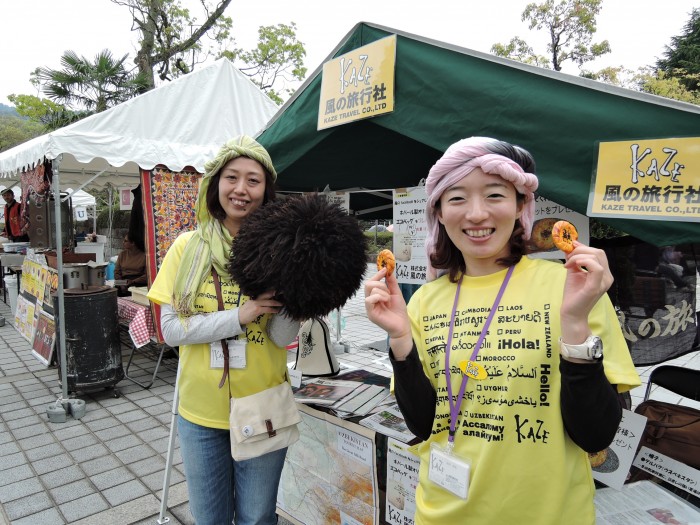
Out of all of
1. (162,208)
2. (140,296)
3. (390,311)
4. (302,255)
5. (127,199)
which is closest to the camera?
(390,311)

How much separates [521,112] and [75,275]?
466 centimetres

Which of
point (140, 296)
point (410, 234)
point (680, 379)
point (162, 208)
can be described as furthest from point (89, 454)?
point (680, 379)

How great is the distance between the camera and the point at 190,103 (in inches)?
205

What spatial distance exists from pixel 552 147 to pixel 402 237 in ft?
4.26

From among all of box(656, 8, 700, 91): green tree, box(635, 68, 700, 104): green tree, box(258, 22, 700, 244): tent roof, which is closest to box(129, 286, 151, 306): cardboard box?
box(258, 22, 700, 244): tent roof

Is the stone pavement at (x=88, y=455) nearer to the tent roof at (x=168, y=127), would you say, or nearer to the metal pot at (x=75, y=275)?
the metal pot at (x=75, y=275)

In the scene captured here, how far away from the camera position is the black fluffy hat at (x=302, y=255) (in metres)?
1.41

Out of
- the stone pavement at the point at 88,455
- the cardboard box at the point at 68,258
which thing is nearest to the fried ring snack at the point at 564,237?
the stone pavement at the point at 88,455

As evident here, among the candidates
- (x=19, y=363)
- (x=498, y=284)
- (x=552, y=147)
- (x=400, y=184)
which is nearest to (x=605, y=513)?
(x=498, y=284)

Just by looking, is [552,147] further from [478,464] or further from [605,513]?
Answer: [605,513]

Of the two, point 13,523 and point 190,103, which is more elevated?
point 190,103

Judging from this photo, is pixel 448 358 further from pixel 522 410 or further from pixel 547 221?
pixel 547 221

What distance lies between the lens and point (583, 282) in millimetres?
919

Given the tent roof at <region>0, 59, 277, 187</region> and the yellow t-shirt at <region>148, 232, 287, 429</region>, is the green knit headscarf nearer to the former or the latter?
the yellow t-shirt at <region>148, 232, 287, 429</region>
